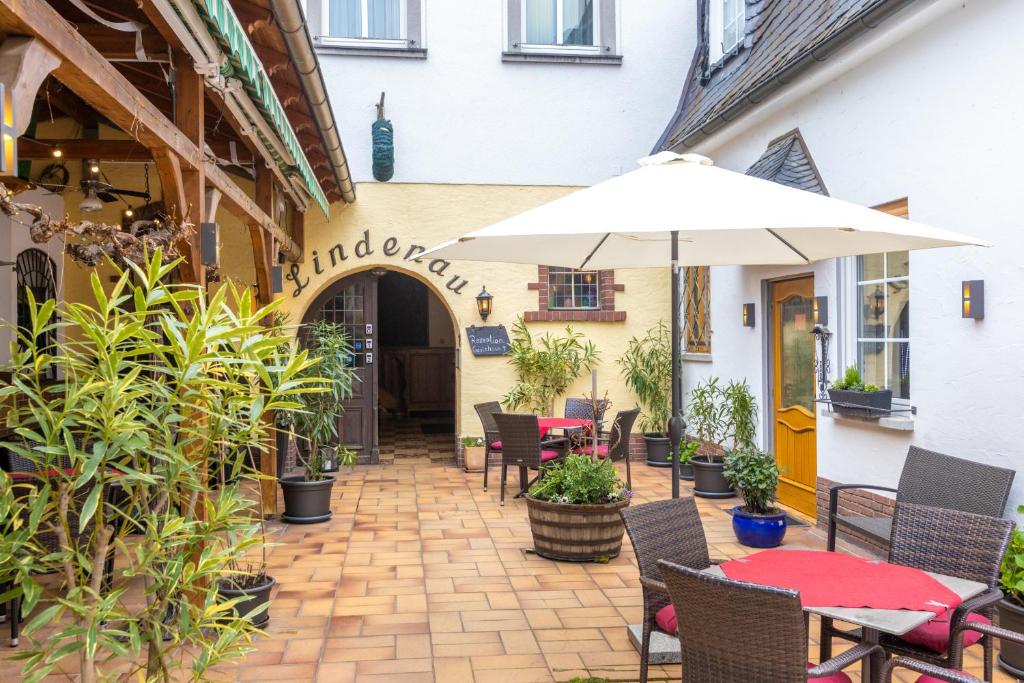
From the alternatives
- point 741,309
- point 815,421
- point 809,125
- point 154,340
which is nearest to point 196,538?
point 154,340

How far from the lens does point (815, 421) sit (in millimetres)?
6656

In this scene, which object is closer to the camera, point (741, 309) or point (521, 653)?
point (521, 653)

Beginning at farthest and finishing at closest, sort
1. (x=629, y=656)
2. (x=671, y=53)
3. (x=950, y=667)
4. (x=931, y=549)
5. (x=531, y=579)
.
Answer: (x=671, y=53)
(x=531, y=579)
(x=629, y=656)
(x=931, y=549)
(x=950, y=667)

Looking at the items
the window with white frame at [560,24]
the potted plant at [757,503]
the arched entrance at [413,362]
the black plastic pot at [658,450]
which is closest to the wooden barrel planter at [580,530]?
the potted plant at [757,503]

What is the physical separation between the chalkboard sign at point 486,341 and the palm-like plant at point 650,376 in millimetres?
1369

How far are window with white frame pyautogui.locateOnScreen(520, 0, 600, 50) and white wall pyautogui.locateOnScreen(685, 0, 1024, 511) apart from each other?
441 centimetres

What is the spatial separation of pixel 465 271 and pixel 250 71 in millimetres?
6033

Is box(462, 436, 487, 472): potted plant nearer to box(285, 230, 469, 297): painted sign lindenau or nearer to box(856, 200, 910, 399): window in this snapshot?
box(285, 230, 469, 297): painted sign lindenau

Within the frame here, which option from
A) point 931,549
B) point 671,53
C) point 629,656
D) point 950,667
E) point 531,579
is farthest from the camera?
point 671,53

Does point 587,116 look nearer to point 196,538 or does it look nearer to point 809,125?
point 809,125

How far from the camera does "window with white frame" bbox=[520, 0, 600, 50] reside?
10055mm

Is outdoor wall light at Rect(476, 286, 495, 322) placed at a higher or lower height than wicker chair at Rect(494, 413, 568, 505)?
higher

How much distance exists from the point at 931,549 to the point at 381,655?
2405 millimetres

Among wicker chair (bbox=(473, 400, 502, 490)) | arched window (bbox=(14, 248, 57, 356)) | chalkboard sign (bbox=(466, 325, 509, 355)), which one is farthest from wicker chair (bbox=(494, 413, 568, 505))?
arched window (bbox=(14, 248, 57, 356))
